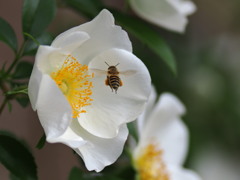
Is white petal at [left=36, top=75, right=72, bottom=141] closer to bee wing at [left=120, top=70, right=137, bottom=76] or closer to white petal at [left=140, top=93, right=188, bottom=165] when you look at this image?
bee wing at [left=120, top=70, right=137, bottom=76]

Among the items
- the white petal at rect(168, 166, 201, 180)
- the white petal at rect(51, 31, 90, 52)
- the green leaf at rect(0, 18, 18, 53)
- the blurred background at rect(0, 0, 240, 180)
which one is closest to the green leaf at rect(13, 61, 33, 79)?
the green leaf at rect(0, 18, 18, 53)

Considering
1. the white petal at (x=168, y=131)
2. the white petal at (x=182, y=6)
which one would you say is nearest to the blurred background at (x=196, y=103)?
the white petal at (x=168, y=131)

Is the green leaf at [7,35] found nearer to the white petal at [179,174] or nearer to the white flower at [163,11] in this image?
the white flower at [163,11]

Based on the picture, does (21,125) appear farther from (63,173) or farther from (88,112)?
(88,112)

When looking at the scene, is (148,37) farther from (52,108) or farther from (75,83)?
(52,108)

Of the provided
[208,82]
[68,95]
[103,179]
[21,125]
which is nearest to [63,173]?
[21,125]
